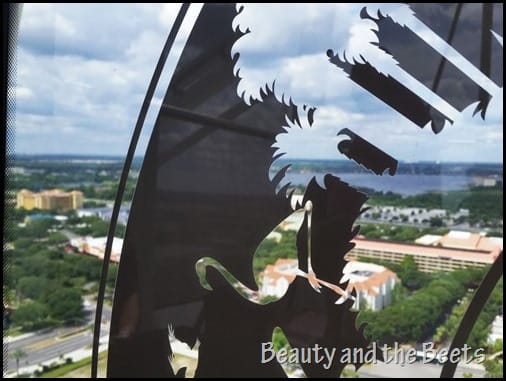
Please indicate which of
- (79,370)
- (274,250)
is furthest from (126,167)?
(79,370)

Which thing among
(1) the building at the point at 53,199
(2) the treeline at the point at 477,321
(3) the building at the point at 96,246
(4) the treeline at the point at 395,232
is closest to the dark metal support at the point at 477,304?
(2) the treeline at the point at 477,321

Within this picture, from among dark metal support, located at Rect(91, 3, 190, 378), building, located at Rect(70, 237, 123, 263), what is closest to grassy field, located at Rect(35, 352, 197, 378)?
dark metal support, located at Rect(91, 3, 190, 378)

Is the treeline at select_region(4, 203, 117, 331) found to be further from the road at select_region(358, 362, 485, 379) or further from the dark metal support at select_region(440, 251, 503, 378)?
the dark metal support at select_region(440, 251, 503, 378)

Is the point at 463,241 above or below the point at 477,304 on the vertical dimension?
above

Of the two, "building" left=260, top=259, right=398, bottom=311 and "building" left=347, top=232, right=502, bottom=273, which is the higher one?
"building" left=347, top=232, right=502, bottom=273

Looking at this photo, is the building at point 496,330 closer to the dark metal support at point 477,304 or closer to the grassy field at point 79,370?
the dark metal support at point 477,304

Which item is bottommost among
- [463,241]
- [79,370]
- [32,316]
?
[79,370]

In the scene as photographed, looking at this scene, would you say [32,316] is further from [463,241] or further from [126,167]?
Result: [463,241]

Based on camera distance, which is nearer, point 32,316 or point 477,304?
point 477,304
